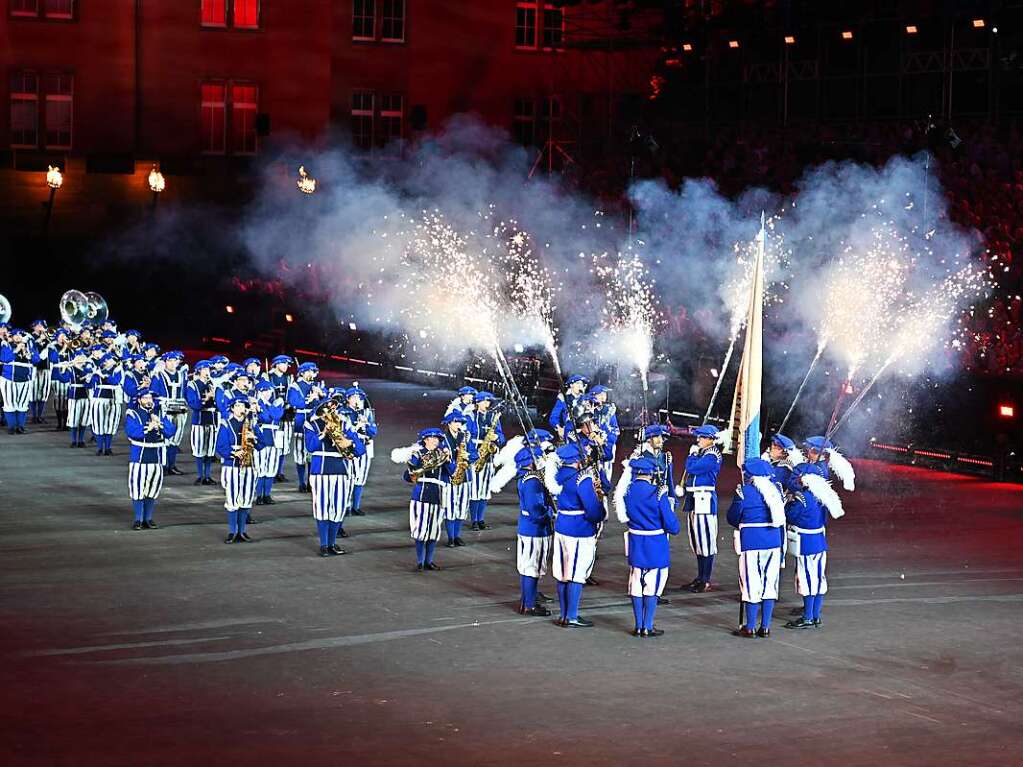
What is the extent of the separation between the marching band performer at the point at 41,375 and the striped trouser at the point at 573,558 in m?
18.0

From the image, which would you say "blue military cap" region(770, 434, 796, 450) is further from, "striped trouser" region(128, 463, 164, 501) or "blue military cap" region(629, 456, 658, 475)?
"striped trouser" region(128, 463, 164, 501)

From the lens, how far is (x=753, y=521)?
14094 millimetres

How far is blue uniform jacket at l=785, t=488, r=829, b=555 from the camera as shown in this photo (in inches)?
569

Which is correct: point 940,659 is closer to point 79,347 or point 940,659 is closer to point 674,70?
point 79,347

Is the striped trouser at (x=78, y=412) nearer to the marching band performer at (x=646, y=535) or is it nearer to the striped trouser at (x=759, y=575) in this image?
the marching band performer at (x=646, y=535)

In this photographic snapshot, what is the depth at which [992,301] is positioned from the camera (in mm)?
25422

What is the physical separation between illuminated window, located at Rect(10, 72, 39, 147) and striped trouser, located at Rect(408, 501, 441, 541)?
30751 millimetres

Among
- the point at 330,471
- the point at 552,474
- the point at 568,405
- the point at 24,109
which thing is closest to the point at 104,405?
the point at 568,405

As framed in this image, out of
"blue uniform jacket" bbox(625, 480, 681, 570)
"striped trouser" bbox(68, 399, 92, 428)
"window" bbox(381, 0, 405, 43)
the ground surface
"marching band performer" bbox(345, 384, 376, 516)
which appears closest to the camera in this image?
the ground surface

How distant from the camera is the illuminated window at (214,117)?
1778 inches

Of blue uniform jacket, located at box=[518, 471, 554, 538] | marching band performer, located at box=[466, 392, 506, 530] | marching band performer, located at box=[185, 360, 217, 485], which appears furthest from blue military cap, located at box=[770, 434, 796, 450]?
marching band performer, located at box=[185, 360, 217, 485]

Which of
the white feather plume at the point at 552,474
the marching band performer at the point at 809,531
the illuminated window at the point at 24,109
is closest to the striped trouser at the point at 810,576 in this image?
the marching band performer at the point at 809,531

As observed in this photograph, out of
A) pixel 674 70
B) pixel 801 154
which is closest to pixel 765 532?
pixel 801 154

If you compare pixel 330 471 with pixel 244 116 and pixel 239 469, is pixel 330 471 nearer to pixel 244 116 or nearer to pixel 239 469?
pixel 239 469
